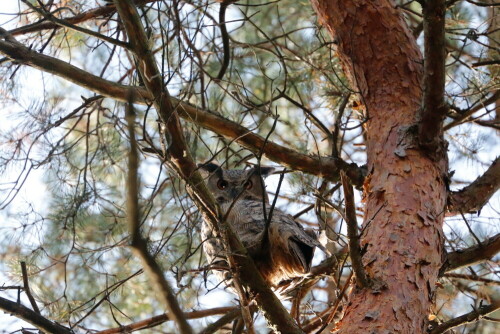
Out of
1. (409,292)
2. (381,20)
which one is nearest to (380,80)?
(381,20)

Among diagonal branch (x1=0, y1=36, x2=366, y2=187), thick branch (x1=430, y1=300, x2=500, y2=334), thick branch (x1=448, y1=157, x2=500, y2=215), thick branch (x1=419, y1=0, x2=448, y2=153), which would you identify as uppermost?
diagonal branch (x1=0, y1=36, x2=366, y2=187)

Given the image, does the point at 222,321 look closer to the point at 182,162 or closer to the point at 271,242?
the point at 271,242

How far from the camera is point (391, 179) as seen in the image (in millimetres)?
2906

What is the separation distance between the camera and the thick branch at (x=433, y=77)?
97.4 inches

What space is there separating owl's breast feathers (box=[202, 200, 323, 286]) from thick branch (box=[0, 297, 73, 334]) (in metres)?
0.65

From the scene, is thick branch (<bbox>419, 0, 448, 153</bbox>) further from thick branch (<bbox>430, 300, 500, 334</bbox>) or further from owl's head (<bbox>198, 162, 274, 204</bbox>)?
owl's head (<bbox>198, 162, 274, 204</bbox>)

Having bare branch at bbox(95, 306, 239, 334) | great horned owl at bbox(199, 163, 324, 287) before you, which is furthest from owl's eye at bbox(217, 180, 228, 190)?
bare branch at bbox(95, 306, 239, 334)

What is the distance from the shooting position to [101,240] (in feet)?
14.6

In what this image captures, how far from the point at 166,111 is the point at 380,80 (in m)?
1.42

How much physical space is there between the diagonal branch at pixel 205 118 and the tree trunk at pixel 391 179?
0.62 feet

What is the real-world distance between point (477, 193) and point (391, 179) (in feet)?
1.71

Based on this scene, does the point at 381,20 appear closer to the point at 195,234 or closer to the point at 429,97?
the point at 429,97

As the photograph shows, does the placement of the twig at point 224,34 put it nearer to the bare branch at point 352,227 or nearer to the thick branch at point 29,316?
the bare branch at point 352,227

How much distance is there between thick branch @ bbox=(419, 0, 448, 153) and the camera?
2.47m
